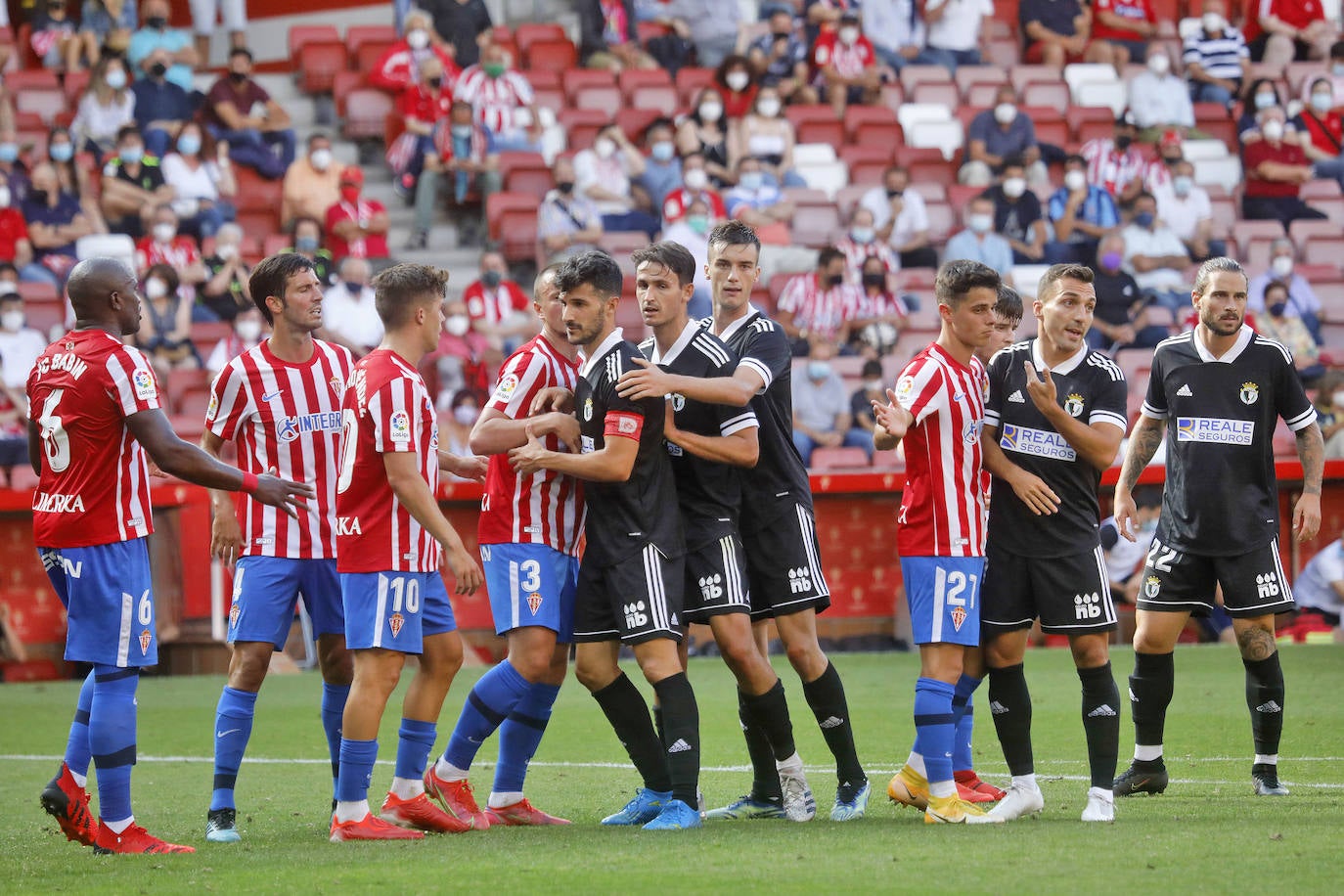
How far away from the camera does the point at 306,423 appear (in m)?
6.96

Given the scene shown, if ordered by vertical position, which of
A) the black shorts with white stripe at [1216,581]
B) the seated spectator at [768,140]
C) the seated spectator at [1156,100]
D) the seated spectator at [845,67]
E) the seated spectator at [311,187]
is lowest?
the black shorts with white stripe at [1216,581]

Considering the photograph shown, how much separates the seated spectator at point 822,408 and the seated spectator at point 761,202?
2.69 m

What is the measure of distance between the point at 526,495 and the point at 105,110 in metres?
12.7

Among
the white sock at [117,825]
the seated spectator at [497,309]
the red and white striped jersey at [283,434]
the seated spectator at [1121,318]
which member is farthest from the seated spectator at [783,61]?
the white sock at [117,825]

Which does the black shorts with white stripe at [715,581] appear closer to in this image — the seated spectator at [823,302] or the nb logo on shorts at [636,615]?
the nb logo on shorts at [636,615]

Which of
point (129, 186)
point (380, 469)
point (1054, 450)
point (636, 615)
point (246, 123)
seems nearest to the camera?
point (636, 615)

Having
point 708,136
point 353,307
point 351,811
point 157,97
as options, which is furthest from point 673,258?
point 708,136

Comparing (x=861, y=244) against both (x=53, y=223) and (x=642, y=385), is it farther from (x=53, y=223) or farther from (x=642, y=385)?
(x=642, y=385)

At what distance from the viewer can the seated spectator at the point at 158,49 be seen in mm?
17734

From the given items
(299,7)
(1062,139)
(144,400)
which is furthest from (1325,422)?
(299,7)

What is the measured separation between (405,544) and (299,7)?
56.5 feet

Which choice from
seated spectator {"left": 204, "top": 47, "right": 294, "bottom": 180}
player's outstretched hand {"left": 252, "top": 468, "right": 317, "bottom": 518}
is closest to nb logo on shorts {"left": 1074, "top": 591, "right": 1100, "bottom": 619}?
player's outstretched hand {"left": 252, "top": 468, "right": 317, "bottom": 518}

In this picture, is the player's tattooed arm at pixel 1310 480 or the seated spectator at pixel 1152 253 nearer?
the player's tattooed arm at pixel 1310 480

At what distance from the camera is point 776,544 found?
22.2 ft
